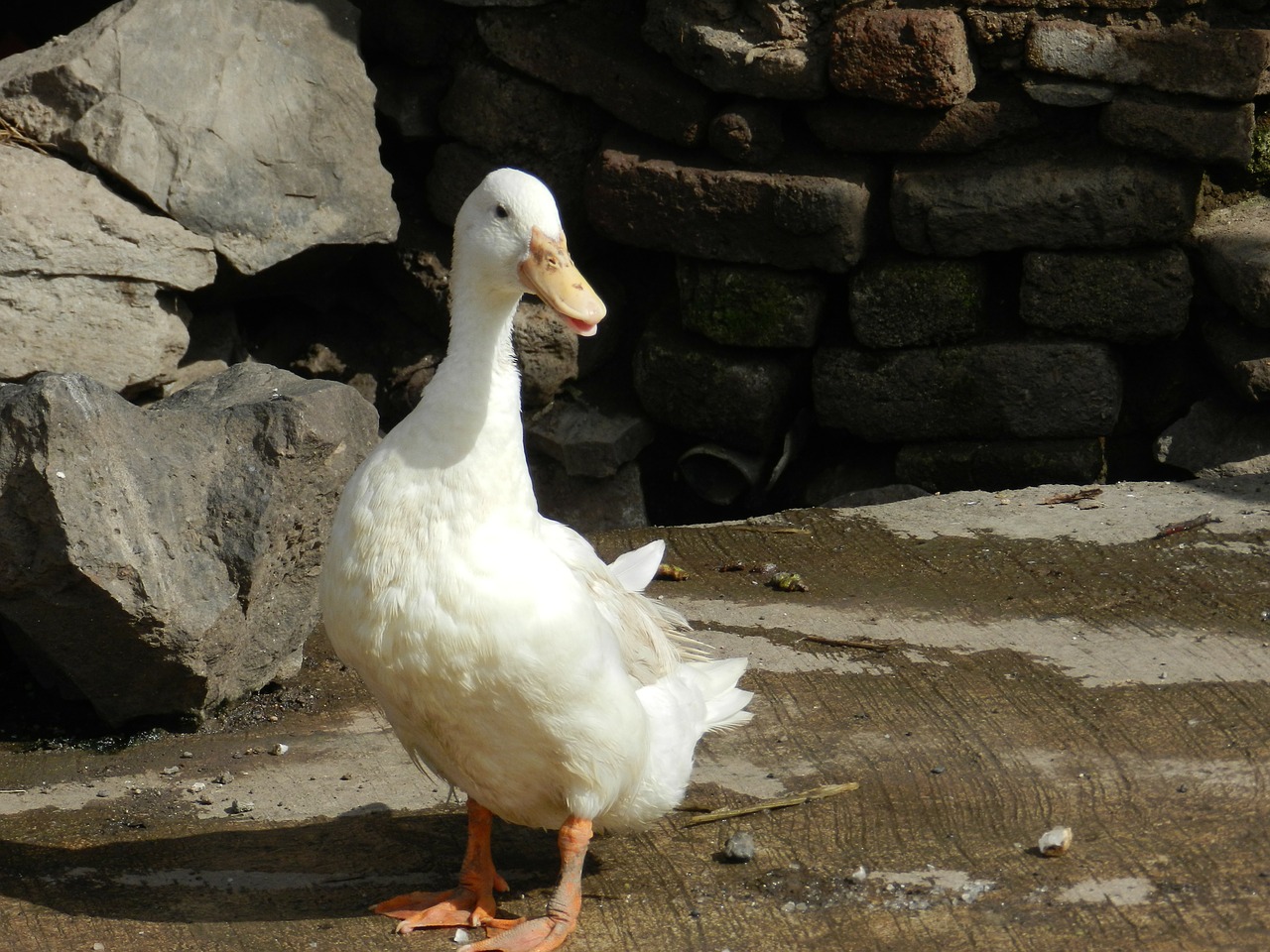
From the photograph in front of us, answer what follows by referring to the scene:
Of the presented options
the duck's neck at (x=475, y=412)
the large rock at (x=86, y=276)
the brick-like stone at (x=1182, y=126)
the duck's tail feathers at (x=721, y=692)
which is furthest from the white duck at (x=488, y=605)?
the brick-like stone at (x=1182, y=126)

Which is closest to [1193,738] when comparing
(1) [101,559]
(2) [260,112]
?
(1) [101,559]

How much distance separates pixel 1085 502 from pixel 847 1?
2228 millimetres

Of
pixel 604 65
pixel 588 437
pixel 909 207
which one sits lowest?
pixel 588 437

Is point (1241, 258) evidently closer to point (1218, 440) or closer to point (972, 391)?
point (1218, 440)

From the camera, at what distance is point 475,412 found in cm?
288

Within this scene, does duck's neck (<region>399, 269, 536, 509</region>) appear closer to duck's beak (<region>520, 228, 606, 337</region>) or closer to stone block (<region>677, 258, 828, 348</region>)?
duck's beak (<region>520, 228, 606, 337</region>)

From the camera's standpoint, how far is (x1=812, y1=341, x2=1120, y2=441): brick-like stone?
19.4 ft

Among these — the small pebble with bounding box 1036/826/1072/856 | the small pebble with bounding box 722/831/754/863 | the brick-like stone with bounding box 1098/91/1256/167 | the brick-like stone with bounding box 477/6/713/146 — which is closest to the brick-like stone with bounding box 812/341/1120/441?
the brick-like stone with bounding box 1098/91/1256/167

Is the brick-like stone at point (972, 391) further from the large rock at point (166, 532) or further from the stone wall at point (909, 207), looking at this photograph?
the large rock at point (166, 532)

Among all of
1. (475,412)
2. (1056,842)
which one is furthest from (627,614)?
(1056,842)

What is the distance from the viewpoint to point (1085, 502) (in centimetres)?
535

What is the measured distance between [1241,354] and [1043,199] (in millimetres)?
1041

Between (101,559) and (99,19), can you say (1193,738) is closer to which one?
(101,559)

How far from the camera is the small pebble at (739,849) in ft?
10.5
